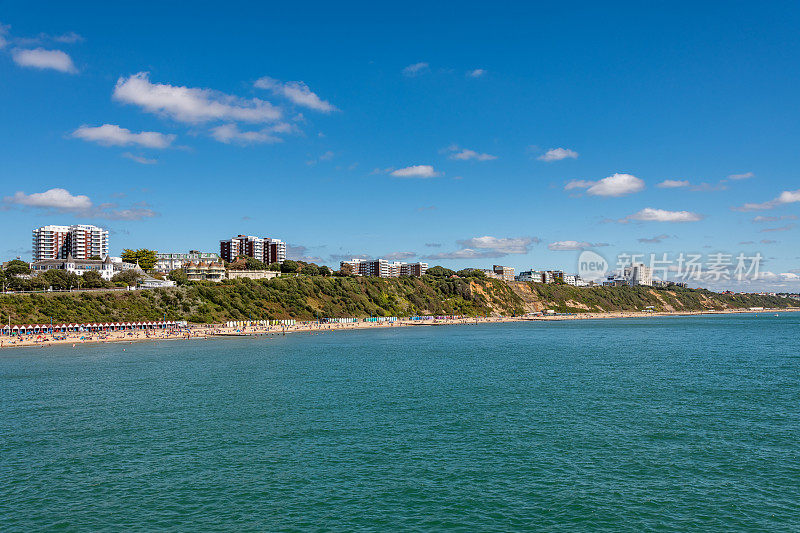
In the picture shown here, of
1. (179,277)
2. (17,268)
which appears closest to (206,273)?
(179,277)

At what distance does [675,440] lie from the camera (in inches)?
1377

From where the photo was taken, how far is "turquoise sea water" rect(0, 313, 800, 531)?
24562mm

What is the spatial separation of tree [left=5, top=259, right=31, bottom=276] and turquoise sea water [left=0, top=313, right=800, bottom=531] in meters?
102

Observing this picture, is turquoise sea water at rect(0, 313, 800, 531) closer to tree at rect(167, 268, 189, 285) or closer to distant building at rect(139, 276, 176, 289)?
distant building at rect(139, 276, 176, 289)

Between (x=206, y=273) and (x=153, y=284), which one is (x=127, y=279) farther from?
(x=206, y=273)

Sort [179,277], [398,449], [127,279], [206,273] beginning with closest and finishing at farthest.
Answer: [398,449], [127,279], [179,277], [206,273]

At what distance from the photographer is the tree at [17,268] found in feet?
487

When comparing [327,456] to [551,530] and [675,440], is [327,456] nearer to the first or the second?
[551,530]

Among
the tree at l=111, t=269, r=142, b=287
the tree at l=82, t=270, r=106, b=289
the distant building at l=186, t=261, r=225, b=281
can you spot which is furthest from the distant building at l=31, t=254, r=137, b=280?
the distant building at l=186, t=261, r=225, b=281

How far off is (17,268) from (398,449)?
159 metres

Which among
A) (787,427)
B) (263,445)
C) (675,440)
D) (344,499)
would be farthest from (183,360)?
(787,427)

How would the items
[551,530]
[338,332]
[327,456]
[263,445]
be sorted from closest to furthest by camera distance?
1. [551,530]
2. [327,456]
3. [263,445]
4. [338,332]

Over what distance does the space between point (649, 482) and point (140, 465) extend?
90.3 feet

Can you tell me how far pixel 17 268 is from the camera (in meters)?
151
